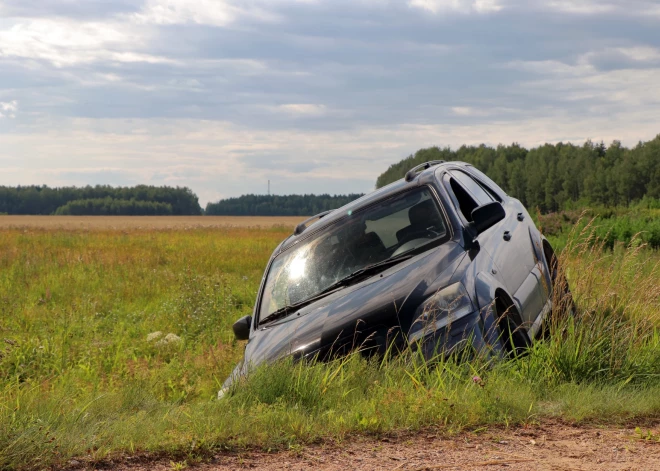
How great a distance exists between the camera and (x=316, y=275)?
18.3ft

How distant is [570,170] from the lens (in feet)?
406

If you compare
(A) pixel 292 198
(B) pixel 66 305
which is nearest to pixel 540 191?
(A) pixel 292 198

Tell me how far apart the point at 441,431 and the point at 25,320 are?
957 cm

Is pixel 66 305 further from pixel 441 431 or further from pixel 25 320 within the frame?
pixel 441 431

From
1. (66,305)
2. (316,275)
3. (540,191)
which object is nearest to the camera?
(316,275)

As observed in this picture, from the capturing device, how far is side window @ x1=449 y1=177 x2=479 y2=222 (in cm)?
651

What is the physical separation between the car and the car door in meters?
0.02

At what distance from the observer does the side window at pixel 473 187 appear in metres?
6.91

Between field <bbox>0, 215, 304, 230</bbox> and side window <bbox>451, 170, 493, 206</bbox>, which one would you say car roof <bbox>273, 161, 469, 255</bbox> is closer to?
side window <bbox>451, 170, 493, 206</bbox>

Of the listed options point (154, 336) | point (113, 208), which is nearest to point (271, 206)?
point (113, 208)

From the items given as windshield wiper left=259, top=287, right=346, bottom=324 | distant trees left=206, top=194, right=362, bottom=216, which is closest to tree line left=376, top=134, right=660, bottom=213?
distant trees left=206, top=194, right=362, bottom=216

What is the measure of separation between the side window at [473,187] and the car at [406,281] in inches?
1.7

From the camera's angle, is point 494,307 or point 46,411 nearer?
point 46,411

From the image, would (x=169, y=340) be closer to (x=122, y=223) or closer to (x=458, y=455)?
(x=458, y=455)
